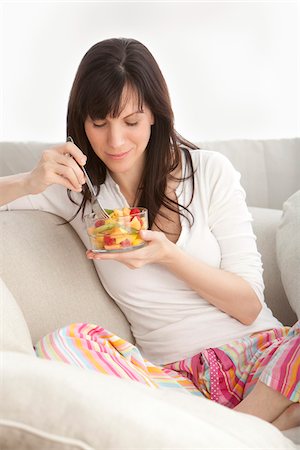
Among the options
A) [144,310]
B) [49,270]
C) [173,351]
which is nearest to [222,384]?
[173,351]

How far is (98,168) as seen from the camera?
2.17 m

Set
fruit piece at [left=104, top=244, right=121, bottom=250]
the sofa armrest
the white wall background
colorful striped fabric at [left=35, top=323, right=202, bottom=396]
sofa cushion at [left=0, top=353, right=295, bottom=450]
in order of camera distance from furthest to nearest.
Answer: the white wall background < the sofa armrest < fruit piece at [left=104, top=244, right=121, bottom=250] < colorful striped fabric at [left=35, top=323, right=202, bottom=396] < sofa cushion at [left=0, top=353, right=295, bottom=450]

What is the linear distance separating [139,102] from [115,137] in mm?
117

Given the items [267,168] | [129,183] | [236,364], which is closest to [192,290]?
[236,364]

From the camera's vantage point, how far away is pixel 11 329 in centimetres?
144

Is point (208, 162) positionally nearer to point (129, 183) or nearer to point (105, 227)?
point (129, 183)

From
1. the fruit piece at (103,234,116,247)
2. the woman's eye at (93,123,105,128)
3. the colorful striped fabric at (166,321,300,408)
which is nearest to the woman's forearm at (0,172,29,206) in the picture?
the woman's eye at (93,123,105,128)

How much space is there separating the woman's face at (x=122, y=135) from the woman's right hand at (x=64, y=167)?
0.07 meters

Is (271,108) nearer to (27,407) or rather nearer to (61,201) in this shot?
(61,201)

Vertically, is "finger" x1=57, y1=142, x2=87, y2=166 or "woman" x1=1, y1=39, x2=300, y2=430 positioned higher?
"finger" x1=57, y1=142, x2=87, y2=166

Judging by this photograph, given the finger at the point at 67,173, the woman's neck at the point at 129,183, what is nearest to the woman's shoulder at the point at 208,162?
the woman's neck at the point at 129,183

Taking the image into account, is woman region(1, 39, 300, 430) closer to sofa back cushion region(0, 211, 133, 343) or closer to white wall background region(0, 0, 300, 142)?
sofa back cushion region(0, 211, 133, 343)

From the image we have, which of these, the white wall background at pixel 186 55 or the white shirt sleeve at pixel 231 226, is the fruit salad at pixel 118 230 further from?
the white wall background at pixel 186 55

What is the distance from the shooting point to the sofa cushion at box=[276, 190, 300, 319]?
215cm
